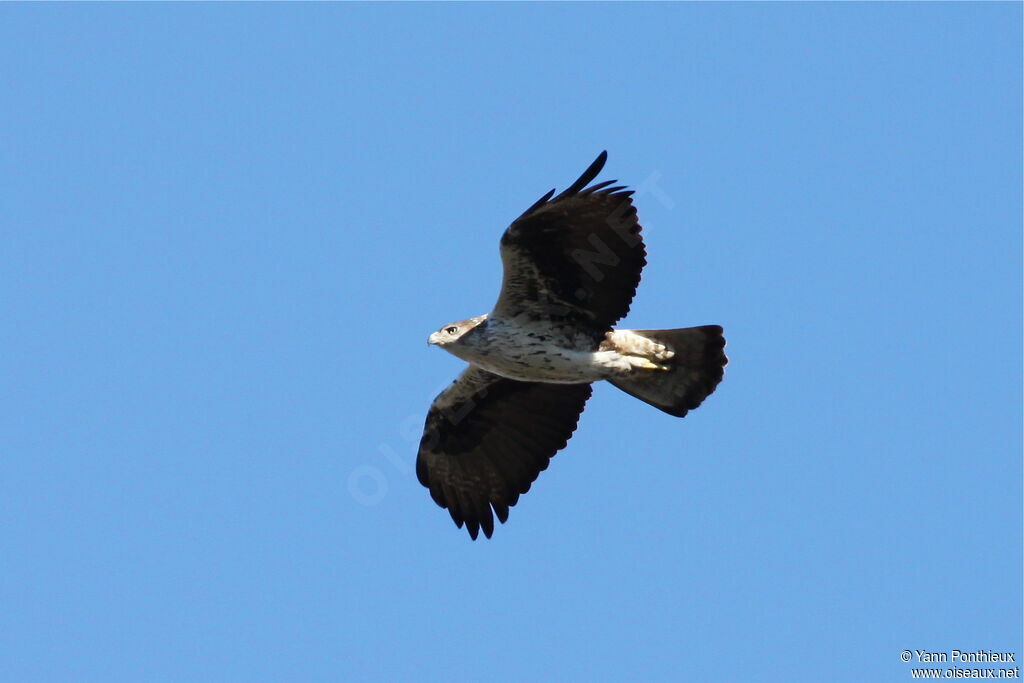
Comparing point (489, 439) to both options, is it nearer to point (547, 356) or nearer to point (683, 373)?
point (547, 356)

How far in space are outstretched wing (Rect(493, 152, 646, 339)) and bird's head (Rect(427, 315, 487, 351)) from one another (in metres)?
0.26

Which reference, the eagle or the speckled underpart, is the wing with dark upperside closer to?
the eagle

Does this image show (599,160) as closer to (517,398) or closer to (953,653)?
(517,398)

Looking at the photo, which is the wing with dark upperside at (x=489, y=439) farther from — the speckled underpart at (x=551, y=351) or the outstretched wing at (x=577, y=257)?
the outstretched wing at (x=577, y=257)

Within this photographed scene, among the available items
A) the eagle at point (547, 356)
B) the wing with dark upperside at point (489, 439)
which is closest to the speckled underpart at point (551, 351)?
the eagle at point (547, 356)

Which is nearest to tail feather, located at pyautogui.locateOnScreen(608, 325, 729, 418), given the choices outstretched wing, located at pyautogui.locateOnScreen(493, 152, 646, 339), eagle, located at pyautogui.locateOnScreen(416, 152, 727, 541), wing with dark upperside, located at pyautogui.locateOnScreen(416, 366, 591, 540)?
eagle, located at pyautogui.locateOnScreen(416, 152, 727, 541)

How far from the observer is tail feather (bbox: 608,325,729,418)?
41.2 feet

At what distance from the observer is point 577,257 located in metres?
12.0

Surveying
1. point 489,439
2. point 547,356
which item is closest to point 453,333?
point 547,356

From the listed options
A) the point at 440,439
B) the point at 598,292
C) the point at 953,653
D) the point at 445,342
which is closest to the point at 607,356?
the point at 598,292

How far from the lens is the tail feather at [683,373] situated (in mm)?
12570

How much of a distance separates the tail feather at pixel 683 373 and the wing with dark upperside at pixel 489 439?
91 cm

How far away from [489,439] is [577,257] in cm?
250

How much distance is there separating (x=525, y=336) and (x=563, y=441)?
1620 millimetres
